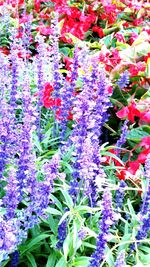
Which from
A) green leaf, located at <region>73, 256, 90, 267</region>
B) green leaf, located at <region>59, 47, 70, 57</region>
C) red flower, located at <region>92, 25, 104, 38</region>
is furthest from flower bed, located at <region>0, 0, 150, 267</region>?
red flower, located at <region>92, 25, 104, 38</region>

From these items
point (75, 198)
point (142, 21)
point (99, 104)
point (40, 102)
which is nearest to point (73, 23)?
point (142, 21)

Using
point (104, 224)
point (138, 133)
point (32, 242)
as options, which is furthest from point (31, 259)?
point (138, 133)

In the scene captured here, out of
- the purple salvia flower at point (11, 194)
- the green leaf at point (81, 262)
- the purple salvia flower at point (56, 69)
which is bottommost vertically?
the green leaf at point (81, 262)

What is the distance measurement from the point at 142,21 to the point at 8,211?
17.8 ft

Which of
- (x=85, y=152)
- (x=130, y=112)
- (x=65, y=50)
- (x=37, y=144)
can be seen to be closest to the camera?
(x=85, y=152)

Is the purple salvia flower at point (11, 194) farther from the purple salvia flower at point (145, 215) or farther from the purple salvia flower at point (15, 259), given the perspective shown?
the purple salvia flower at point (145, 215)

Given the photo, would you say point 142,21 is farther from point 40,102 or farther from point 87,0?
point 40,102

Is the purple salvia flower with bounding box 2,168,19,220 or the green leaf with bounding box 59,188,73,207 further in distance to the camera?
the green leaf with bounding box 59,188,73,207

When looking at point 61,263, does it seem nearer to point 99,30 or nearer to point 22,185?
point 22,185

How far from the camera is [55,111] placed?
4352 mm

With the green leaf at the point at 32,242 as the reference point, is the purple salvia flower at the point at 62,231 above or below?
above

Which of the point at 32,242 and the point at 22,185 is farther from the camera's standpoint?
the point at 32,242

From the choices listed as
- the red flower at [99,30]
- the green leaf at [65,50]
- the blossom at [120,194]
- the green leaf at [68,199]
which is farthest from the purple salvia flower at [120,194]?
the red flower at [99,30]

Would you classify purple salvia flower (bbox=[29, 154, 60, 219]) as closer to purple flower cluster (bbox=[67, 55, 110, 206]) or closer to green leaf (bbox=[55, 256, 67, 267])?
purple flower cluster (bbox=[67, 55, 110, 206])
